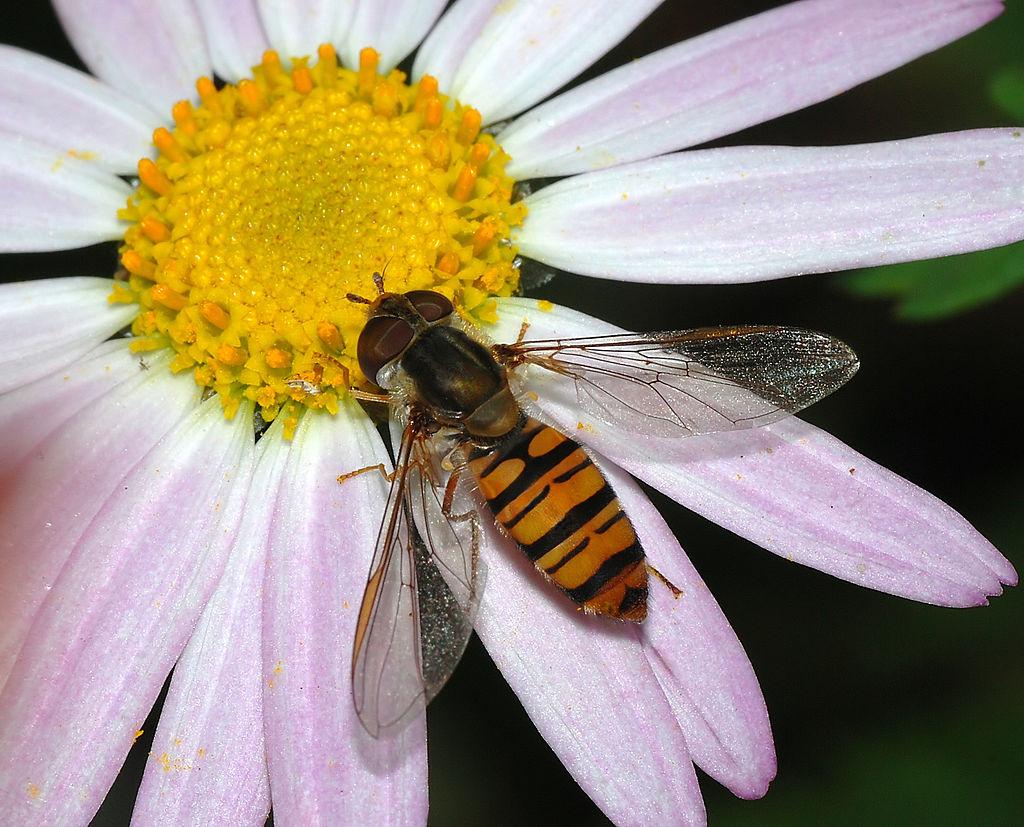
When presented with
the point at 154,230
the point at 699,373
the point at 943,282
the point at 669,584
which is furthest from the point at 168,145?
the point at 943,282

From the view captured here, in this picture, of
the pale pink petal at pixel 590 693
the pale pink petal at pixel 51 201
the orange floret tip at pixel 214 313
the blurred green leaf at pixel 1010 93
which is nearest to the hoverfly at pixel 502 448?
the pale pink petal at pixel 590 693

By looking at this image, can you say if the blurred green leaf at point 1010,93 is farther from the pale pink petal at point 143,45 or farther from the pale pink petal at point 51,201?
the pale pink petal at point 51,201

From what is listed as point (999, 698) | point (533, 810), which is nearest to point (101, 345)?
point (533, 810)

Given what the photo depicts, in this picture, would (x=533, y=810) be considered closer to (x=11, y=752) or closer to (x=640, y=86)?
(x=11, y=752)

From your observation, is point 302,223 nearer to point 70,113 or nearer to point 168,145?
point 168,145

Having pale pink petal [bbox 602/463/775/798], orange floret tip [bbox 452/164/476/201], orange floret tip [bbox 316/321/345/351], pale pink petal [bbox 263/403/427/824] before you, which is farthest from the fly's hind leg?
orange floret tip [bbox 452/164/476/201]

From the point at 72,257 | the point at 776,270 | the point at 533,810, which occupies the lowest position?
the point at 533,810

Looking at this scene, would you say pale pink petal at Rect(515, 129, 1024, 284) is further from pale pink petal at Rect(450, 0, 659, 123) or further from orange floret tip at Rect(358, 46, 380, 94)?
orange floret tip at Rect(358, 46, 380, 94)
